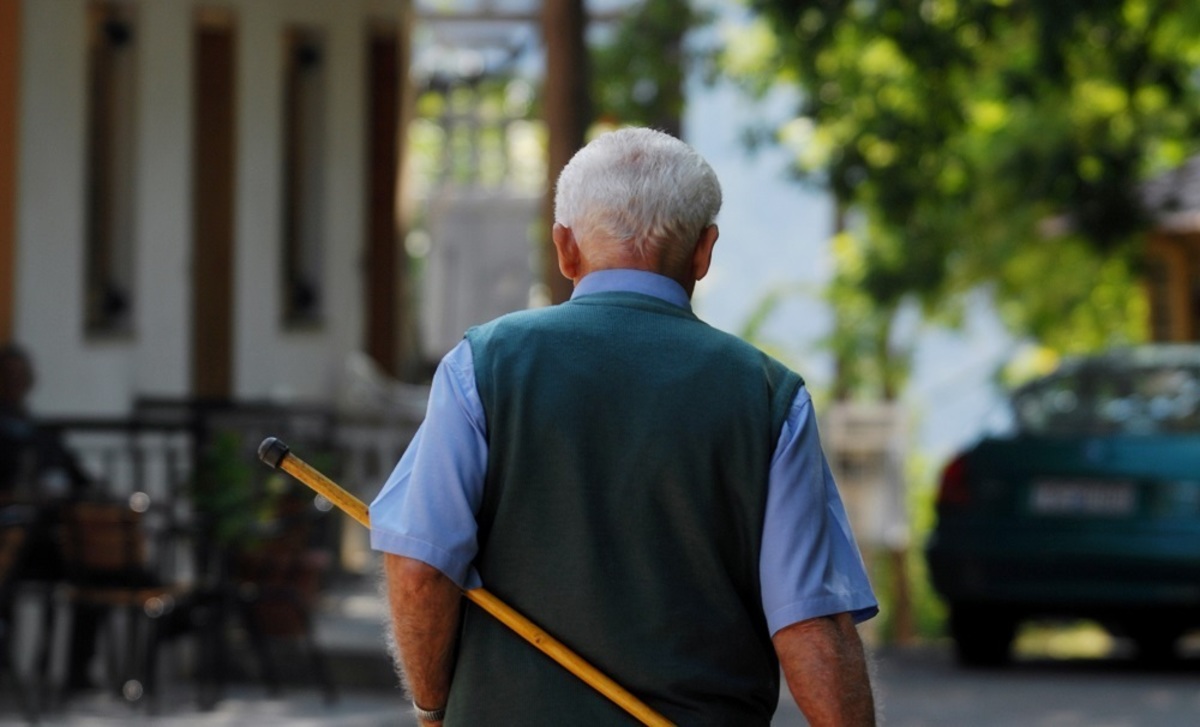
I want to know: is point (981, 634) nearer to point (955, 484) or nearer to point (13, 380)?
point (955, 484)

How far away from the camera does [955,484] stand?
1312 centimetres

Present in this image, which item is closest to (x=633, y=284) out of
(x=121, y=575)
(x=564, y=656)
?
(x=564, y=656)

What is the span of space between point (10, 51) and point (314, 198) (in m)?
4.40

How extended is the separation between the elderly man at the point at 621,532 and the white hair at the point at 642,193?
0.16 m

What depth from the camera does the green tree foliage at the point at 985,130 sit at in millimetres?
15789

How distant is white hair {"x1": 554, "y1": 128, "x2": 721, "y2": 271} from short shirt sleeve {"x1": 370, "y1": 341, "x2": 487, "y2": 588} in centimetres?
30

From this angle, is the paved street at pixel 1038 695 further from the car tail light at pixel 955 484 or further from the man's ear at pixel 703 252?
the man's ear at pixel 703 252

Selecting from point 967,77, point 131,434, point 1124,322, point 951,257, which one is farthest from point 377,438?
point 1124,322

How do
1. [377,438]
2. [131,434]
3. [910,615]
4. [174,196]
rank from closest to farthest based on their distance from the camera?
[131,434]
[174,196]
[377,438]
[910,615]

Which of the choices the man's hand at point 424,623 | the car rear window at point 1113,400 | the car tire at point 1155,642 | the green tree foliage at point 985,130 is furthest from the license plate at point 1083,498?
the man's hand at point 424,623

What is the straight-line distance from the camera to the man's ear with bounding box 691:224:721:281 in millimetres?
3725

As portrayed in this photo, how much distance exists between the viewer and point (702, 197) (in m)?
3.68

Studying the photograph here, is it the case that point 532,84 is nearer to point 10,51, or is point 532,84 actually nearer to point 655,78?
point 655,78

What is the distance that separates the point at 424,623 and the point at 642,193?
68cm
